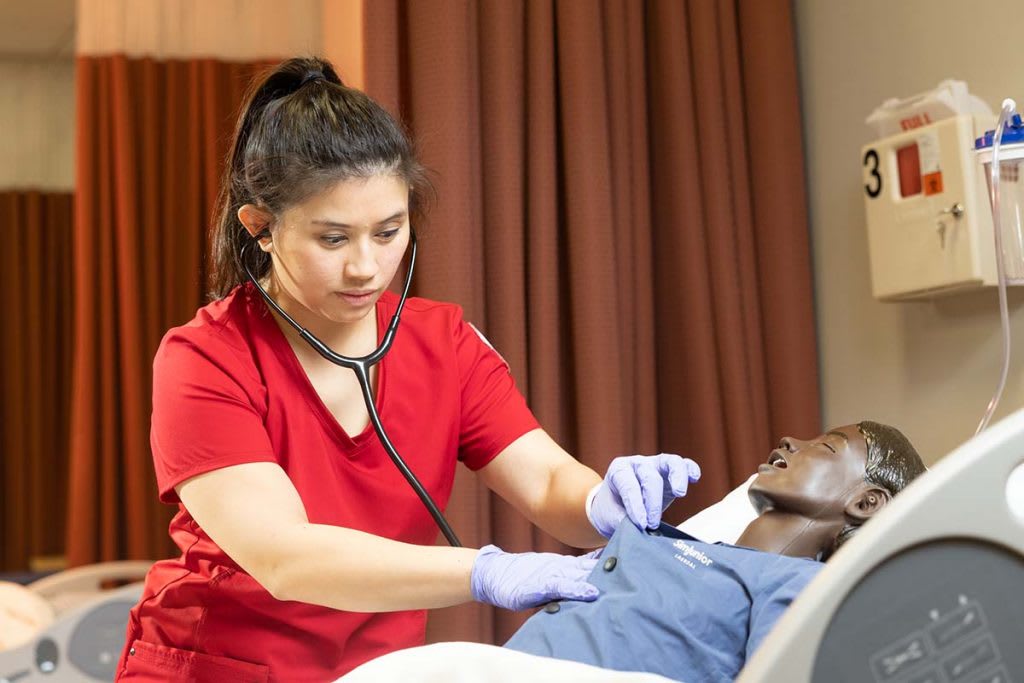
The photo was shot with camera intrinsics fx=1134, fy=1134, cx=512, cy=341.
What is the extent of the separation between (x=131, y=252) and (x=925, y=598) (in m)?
2.66

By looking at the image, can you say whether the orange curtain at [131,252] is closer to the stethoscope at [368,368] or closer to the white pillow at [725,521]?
the stethoscope at [368,368]

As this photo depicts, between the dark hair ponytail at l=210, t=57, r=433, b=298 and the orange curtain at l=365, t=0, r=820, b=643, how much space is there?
668mm

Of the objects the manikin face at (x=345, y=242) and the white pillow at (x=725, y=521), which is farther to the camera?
the white pillow at (x=725, y=521)

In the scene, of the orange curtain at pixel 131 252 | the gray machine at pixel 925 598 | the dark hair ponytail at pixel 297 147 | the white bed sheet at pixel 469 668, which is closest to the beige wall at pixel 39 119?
the orange curtain at pixel 131 252

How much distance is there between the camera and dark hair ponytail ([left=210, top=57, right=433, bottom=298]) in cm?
136

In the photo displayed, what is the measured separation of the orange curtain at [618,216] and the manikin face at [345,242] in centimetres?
74

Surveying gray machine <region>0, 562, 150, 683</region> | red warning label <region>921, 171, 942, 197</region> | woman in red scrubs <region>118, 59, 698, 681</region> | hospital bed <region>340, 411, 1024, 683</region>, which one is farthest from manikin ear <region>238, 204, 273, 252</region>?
red warning label <region>921, 171, 942, 197</region>

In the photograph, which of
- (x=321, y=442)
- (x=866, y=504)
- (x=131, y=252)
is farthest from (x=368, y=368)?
(x=131, y=252)

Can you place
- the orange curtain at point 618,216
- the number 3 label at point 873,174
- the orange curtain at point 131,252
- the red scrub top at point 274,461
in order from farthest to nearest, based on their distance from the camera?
the orange curtain at point 131,252, the orange curtain at point 618,216, the number 3 label at point 873,174, the red scrub top at point 274,461

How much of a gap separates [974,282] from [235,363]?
1.20 m

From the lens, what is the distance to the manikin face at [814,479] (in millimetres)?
1398

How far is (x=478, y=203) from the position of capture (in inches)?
86.7

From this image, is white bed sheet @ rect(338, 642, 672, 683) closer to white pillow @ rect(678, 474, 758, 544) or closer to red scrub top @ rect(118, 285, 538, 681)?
red scrub top @ rect(118, 285, 538, 681)

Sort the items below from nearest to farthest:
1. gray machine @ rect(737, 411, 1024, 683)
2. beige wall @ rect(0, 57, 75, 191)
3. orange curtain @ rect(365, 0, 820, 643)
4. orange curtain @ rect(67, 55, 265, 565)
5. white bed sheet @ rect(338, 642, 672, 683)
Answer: gray machine @ rect(737, 411, 1024, 683), white bed sheet @ rect(338, 642, 672, 683), orange curtain @ rect(365, 0, 820, 643), orange curtain @ rect(67, 55, 265, 565), beige wall @ rect(0, 57, 75, 191)
